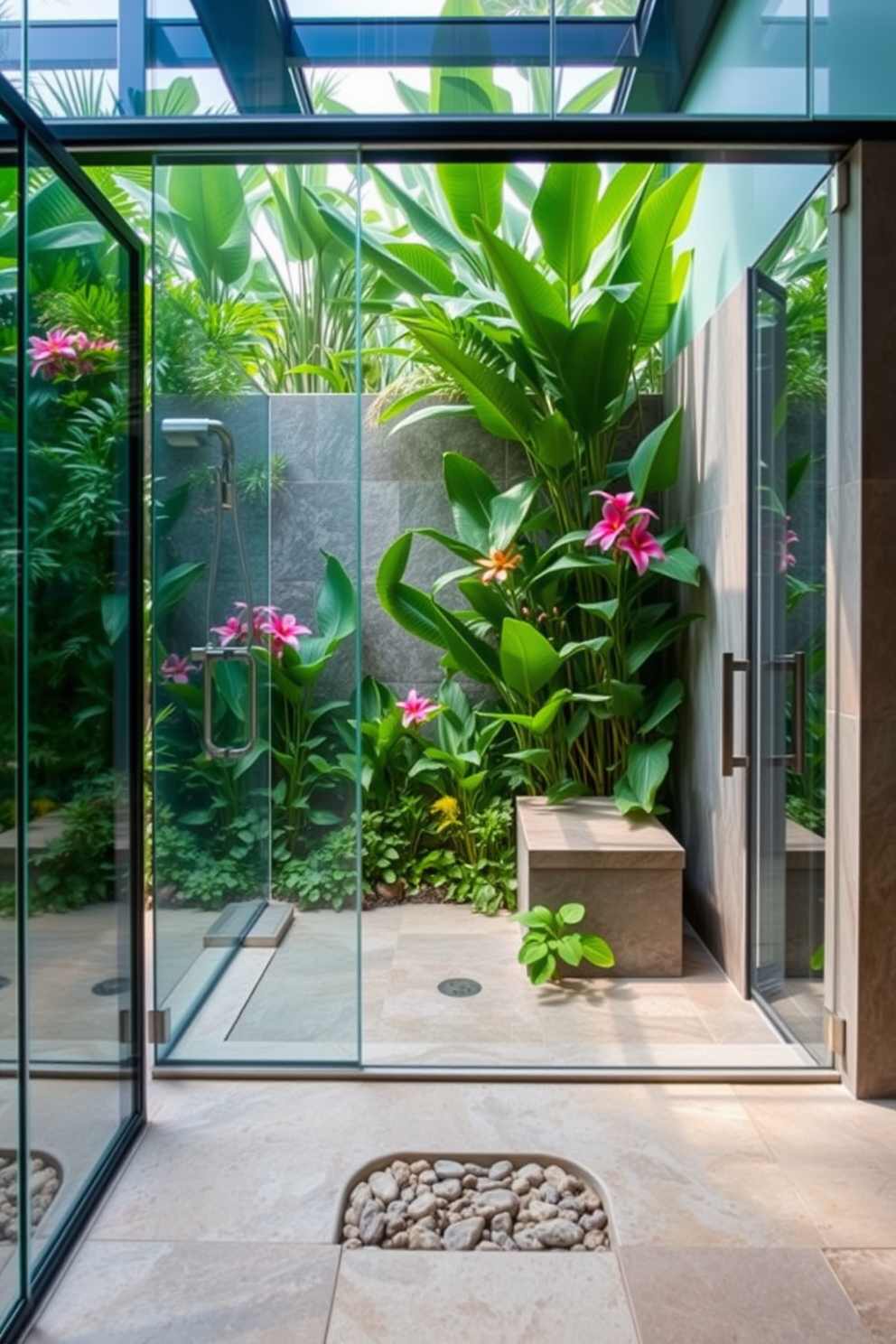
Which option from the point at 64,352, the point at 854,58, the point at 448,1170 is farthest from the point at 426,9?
the point at 448,1170

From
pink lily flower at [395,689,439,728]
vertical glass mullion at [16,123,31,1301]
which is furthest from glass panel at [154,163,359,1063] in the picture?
pink lily flower at [395,689,439,728]

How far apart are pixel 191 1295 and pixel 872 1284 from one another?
3.50 feet

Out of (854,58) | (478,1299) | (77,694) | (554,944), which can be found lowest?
(478,1299)

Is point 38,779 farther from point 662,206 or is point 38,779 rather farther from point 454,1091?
point 662,206

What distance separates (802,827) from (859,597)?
24.2 inches

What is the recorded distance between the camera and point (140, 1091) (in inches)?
83.8

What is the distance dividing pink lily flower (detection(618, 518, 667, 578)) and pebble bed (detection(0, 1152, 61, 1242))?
2.28 m

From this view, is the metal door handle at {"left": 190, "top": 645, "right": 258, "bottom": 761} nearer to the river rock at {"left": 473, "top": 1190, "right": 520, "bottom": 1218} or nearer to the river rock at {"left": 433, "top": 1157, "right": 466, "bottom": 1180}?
the river rock at {"left": 433, "top": 1157, "right": 466, "bottom": 1180}

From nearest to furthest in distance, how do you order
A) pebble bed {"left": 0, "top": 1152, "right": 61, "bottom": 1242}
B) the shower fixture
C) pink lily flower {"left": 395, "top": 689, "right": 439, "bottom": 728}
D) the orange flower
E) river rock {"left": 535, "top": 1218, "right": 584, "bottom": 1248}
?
pebble bed {"left": 0, "top": 1152, "right": 61, "bottom": 1242} → river rock {"left": 535, "top": 1218, "right": 584, "bottom": 1248} → the shower fixture → the orange flower → pink lily flower {"left": 395, "top": 689, "right": 439, "bottom": 728}

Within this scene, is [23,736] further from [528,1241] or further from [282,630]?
[528,1241]

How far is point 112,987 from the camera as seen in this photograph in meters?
2.00

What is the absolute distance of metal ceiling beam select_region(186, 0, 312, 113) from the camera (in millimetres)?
2309

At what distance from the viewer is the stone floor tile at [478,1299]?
1.50 metres

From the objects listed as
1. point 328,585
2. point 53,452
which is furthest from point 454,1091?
point 53,452
